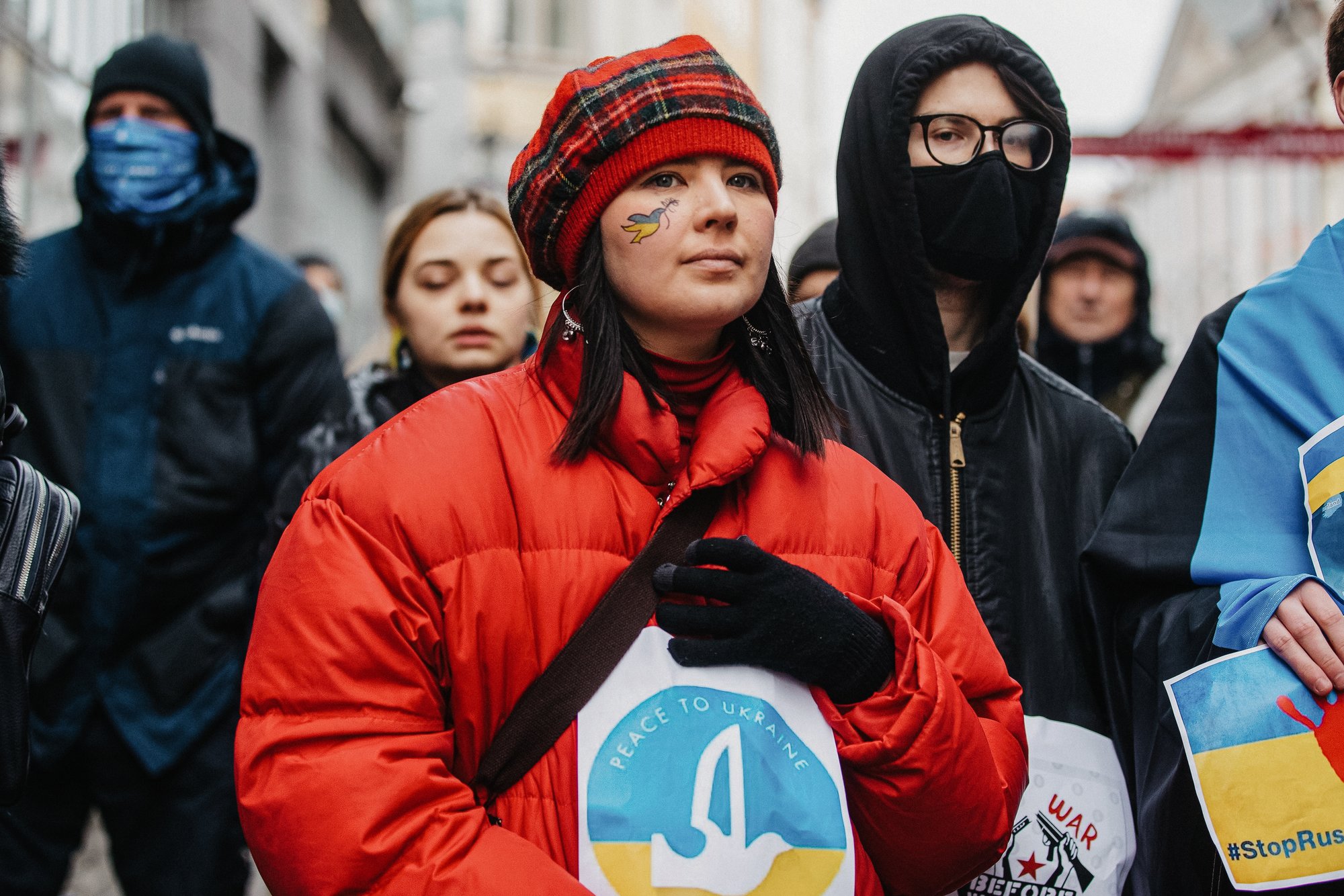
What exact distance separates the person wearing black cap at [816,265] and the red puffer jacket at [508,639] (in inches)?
90.3

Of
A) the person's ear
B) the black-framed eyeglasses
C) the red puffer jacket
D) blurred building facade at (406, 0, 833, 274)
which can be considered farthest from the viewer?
blurred building facade at (406, 0, 833, 274)

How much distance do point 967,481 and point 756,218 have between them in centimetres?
78

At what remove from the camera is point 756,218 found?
2.04m

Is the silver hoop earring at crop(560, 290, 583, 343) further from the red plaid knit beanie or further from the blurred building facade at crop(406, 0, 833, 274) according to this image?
the blurred building facade at crop(406, 0, 833, 274)

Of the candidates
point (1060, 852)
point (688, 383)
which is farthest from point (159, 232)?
point (1060, 852)

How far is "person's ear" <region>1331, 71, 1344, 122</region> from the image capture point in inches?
91.0

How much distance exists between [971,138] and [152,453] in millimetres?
2125

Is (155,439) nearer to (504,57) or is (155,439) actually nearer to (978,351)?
(978,351)

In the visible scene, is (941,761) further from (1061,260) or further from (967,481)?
(1061,260)

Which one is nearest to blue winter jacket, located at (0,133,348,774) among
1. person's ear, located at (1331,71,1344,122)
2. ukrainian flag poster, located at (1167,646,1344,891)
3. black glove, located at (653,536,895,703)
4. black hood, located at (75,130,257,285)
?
black hood, located at (75,130,257,285)

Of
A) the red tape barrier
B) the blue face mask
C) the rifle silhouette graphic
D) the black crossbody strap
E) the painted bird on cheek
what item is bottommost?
the rifle silhouette graphic

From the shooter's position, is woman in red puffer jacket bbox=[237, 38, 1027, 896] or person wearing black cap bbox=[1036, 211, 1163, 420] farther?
person wearing black cap bbox=[1036, 211, 1163, 420]

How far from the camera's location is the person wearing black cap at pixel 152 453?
10.2 ft

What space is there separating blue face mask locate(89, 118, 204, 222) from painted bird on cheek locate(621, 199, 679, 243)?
190cm
